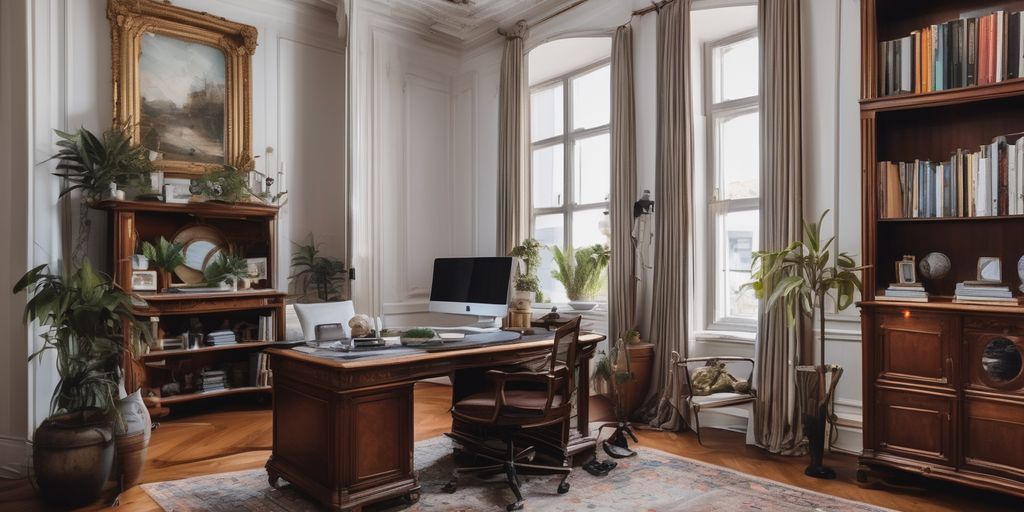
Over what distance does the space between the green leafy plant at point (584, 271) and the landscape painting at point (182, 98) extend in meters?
3.39

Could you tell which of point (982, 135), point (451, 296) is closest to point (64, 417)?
point (451, 296)

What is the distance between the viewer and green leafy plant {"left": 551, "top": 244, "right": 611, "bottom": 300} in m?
5.77

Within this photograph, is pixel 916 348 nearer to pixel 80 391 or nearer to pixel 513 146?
pixel 513 146

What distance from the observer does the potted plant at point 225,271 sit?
528 cm

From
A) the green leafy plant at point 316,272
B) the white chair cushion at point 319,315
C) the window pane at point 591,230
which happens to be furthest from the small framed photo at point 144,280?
the window pane at point 591,230

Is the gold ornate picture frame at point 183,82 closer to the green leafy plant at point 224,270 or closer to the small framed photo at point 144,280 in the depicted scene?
the green leafy plant at point 224,270

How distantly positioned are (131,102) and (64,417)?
116 inches

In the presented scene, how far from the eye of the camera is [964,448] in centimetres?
318

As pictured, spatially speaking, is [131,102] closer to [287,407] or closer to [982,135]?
[287,407]

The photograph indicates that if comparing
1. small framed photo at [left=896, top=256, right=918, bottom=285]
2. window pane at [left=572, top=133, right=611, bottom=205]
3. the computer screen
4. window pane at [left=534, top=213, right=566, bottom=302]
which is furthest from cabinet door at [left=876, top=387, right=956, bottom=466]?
window pane at [left=534, top=213, right=566, bottom=302]

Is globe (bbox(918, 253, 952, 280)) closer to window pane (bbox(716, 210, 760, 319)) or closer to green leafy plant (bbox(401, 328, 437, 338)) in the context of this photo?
window pane (bbox(716, 210, 760, 319))

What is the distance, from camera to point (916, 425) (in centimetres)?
334

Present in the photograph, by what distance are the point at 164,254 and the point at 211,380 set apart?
113cm

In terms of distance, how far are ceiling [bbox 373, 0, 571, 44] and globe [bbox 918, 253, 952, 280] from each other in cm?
390
